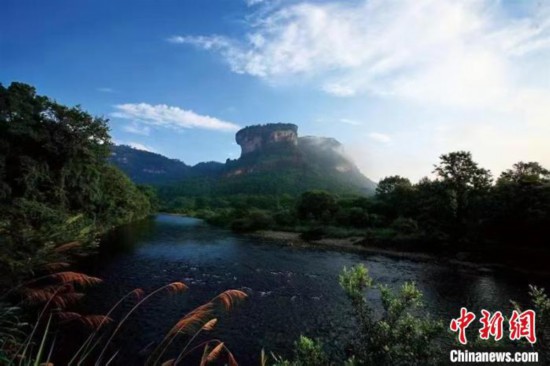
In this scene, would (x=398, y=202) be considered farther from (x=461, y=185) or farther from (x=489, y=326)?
(x=489, y=326)

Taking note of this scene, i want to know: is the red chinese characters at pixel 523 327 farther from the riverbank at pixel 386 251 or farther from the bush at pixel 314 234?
the bush at pixel 314 234

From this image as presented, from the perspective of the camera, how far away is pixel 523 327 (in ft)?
22.0

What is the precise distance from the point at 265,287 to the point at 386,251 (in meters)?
28.2

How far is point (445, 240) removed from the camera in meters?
46.5

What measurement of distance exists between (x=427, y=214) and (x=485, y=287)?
2399 centimetres

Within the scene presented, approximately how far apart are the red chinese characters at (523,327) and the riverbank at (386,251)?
34.4 metres

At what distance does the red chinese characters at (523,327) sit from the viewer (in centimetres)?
659

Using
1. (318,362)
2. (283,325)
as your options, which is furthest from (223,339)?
(318,362)

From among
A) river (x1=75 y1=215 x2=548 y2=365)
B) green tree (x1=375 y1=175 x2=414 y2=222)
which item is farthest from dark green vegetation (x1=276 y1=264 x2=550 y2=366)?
green tree (x1=375 y1=175 x2=414 y2=222)

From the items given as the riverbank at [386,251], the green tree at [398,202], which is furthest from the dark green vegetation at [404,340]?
the green tree at [398,202]

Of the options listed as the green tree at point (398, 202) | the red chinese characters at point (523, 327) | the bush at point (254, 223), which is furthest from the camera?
the bush at point (254, 223)

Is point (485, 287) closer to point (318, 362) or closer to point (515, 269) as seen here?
point (515, 269)

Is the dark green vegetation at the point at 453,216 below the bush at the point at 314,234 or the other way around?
the other way around

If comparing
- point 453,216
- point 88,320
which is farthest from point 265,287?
point 453,216
